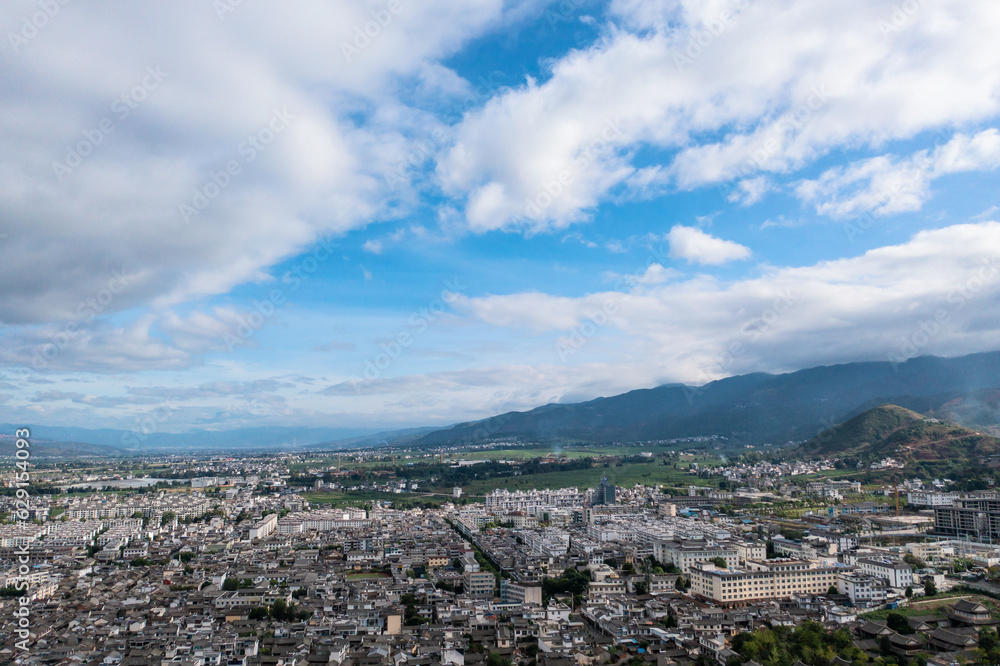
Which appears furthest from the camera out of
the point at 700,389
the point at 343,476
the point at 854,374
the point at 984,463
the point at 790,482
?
the point at 700,389

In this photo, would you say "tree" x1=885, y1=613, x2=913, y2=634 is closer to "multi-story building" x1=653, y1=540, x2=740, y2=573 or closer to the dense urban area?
the dense urban area

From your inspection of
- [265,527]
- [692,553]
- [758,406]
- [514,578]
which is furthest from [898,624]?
[758,406]

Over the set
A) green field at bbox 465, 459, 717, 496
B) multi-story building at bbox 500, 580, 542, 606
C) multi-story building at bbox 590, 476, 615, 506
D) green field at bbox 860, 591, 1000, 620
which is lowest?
green field at bbox 465, 459, 717, 496

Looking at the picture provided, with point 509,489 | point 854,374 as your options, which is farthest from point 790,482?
point 854,374

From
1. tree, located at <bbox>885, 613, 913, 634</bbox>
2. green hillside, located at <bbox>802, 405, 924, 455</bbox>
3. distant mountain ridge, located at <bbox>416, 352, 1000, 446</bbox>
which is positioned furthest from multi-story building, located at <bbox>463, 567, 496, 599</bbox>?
distant mountain ridge, located at <bbox>416, 352, 1000, 446</bbox>

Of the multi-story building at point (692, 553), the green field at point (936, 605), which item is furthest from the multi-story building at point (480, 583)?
the green field at point (936, 605)

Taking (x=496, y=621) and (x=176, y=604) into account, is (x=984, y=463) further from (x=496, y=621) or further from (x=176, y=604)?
(x=176, y=604)
